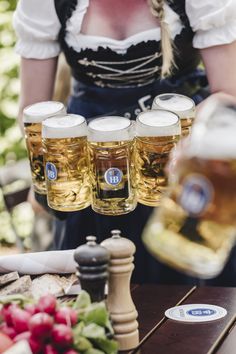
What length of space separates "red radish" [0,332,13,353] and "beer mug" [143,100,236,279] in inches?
13.7

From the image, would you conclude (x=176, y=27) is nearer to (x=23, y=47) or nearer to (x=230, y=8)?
(x=230, y=8)

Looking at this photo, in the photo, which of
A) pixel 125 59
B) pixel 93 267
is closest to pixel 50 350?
pixel 93 267

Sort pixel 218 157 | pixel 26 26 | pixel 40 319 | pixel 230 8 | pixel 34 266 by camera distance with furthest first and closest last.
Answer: pixel 26 26 → pixel 230 8 → pixel 34 266 → pixel 40 319 → pixel 218 157

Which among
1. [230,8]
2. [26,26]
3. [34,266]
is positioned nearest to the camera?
[34,266]

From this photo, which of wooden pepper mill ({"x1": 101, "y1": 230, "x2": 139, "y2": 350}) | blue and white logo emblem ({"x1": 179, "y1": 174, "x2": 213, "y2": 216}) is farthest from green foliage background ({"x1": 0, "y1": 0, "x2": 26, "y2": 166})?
blue and white logo emblem ({"x1": 179, "y1": 174, "x2": 213, "y2": 216})

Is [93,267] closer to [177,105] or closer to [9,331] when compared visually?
[9,331]

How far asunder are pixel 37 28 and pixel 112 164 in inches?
33.0

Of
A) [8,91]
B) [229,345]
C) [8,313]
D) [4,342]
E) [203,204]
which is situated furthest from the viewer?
[8,91]

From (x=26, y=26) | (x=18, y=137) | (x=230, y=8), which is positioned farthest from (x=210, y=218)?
(x=18, y=137)

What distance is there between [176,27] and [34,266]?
969 millimetres

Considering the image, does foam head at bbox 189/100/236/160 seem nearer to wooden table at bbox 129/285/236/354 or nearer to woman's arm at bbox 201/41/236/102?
wooden table at bbox 129/285/236/354

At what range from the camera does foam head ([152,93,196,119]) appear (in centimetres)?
229

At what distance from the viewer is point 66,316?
1.71m

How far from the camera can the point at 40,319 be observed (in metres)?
1.67
